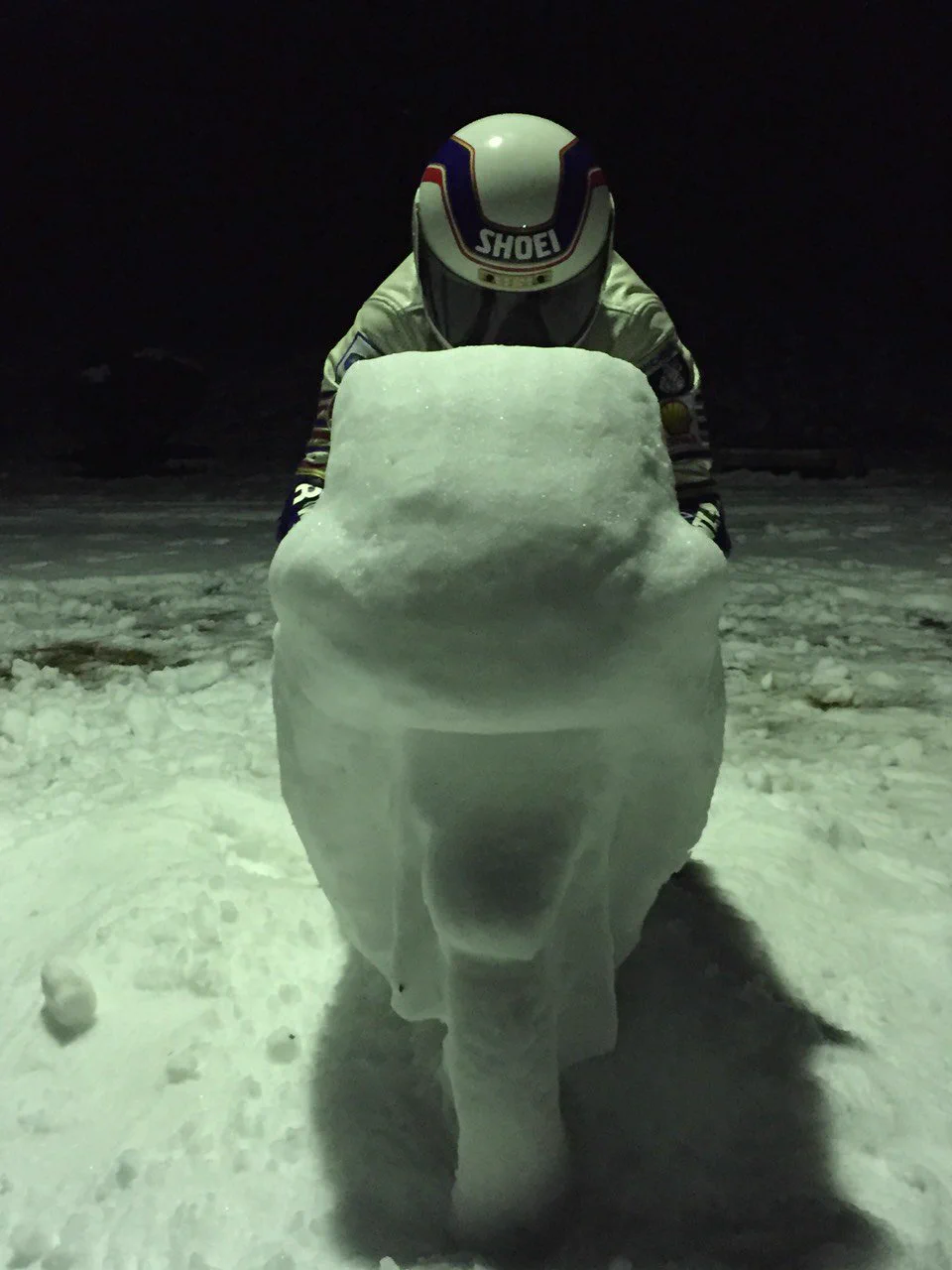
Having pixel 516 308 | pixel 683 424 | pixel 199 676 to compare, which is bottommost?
pixel 199 676

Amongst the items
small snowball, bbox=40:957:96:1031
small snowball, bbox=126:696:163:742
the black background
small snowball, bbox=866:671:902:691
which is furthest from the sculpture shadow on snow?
the black background

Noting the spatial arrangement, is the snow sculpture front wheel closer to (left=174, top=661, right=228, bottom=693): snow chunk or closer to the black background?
(left=174, top=661, right=228, bottom=693): snow chunk

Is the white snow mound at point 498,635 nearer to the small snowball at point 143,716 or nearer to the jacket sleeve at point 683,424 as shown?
the jacket sleeve at point 683,424

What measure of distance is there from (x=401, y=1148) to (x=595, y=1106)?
0.16 m

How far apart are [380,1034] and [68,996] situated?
11.5 inches

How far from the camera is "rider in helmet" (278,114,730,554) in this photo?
0.99m

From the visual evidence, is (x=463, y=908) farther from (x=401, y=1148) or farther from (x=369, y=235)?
(x=369, y=235)

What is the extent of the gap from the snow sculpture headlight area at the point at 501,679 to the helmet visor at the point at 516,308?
1.02 ft

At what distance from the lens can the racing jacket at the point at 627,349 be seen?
1061 mm

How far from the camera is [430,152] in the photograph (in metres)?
5.75

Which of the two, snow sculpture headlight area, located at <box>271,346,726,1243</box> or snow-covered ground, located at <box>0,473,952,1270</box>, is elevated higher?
snow sculpture headlight area, located at <box>271,346,726,1243</box>

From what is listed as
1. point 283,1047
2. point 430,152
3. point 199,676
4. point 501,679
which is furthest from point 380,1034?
point 430,152

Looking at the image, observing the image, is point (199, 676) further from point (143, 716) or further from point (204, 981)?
point (204, 981)

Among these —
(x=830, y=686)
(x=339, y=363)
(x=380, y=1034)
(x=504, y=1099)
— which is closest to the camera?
(x=504, y=1099)
